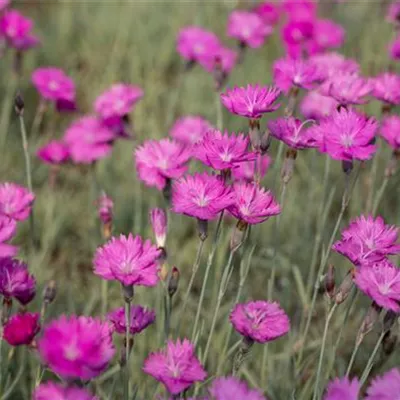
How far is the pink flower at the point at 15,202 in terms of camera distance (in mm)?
1530

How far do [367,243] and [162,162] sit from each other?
46cm

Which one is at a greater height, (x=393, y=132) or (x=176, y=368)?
(x=393, y=132)

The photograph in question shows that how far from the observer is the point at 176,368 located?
1.15m

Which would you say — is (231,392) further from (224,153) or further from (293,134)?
(293,134)

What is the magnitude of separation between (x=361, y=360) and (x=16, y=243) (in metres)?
1.10

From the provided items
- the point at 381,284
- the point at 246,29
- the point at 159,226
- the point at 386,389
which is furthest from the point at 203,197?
the point at 246,29

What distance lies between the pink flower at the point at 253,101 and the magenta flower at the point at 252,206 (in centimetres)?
16

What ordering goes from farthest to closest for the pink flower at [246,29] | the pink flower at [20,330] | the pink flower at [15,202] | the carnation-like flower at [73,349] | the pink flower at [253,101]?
the pink flower at [246,29] < the pink flower at [15,202] < the pink flower at [253,101] < the pink flower at [20,330] < the carnation-like flower at [73,349]

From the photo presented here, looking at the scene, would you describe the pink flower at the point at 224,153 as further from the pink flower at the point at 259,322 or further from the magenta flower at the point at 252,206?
the pink flower at the point at 259,322

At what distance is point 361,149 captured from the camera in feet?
4.67

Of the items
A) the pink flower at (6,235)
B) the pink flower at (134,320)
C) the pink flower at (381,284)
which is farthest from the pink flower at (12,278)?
the pink flower at (381,284)

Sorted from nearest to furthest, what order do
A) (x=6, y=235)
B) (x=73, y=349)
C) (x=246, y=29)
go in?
(x=73, y=349) < (x=6, y=235) < (x=246, y=29)

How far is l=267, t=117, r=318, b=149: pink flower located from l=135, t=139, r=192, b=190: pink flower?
189mm

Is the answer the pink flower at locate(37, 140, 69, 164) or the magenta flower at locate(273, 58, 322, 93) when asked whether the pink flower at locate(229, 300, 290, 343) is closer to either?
the magenta flower at locate(273, 58, 322, 93)
